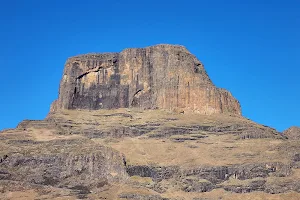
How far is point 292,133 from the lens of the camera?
180875 millimetres

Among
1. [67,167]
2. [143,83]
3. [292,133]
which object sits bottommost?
[67,167]

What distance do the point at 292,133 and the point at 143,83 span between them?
41.8 m

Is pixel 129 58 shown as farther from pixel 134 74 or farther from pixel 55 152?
pixel 55 152

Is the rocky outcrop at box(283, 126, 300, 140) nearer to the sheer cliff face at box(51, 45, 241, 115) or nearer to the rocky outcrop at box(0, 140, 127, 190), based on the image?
the sheer cliff face at box(51, 45, 241, 115)

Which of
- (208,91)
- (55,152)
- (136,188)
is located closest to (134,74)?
(208,91)

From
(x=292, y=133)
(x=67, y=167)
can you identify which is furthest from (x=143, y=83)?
(x=67, y=167)

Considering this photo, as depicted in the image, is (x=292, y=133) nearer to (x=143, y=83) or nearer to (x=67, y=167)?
(x=143, y=83)

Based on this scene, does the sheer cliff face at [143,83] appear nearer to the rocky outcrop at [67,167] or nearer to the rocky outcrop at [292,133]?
the rocky outcrop at [292,133]

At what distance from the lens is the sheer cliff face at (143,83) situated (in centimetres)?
18088

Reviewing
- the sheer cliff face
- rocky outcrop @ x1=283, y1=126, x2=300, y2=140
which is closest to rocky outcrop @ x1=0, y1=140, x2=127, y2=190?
the sheer cliff face

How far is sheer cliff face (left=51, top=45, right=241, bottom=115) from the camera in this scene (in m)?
181

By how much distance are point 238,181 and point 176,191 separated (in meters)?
12.7

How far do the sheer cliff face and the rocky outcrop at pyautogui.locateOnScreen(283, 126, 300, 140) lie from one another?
14386 mm

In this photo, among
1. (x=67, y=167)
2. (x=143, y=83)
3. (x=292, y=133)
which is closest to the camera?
(x=67, y=167)
